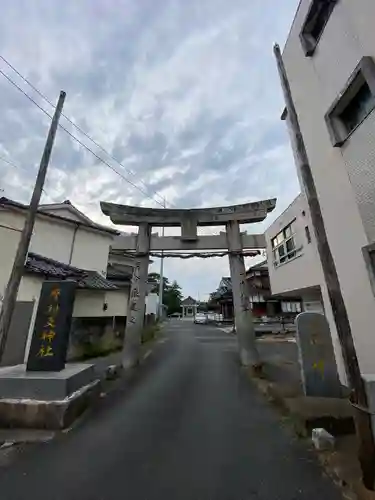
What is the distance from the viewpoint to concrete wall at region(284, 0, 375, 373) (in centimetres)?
557

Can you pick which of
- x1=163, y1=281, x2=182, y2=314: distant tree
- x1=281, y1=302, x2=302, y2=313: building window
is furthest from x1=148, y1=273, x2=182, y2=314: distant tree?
x1=281, y1=302, x2=302, y2=313: building window

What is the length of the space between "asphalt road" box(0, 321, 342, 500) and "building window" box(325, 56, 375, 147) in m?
6.61

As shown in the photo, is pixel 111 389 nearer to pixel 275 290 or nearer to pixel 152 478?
pixel 152 478

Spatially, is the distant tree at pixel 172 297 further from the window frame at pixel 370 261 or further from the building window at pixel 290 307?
the window frame at pixel 370 261

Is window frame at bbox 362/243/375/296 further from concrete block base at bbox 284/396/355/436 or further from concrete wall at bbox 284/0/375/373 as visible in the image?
concrete block base at bbox 284/396/355/436

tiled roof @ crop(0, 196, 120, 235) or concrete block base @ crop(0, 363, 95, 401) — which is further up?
tiled roof @ crop(0, 196, 120, 235)

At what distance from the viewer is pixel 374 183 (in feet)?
17.8

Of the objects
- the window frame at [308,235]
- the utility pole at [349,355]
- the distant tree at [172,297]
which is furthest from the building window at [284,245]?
the distant tree at [172,297]

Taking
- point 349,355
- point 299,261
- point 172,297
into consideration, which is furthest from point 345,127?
point 172,297

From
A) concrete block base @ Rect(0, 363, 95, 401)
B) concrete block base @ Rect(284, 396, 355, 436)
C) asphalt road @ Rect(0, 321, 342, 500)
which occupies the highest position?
concrete block base @ Rect(0, 363, 95, 401)

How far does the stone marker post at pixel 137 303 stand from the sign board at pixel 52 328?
16.1ft

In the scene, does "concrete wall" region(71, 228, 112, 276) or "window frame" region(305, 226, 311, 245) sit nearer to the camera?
"window frame" region(305, 226, 311, 245)

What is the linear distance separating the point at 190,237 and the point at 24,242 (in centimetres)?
748

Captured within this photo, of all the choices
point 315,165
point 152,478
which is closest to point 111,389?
point 152,478
